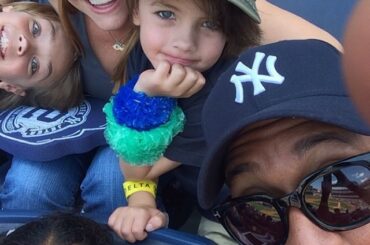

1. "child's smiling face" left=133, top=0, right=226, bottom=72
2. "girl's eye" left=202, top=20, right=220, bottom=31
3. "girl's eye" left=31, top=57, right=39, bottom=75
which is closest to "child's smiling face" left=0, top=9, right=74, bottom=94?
"girl's eye" left=31, top=57, right=39, bottom=75

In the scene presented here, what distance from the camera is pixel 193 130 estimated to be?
106cm

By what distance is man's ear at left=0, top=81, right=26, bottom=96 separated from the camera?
1.28 meters

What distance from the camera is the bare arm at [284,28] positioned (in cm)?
115

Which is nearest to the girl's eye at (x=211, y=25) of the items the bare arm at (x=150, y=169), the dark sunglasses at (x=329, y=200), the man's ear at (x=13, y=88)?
the bare arm at (x=150, y=169)

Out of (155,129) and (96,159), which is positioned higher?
(155,129)

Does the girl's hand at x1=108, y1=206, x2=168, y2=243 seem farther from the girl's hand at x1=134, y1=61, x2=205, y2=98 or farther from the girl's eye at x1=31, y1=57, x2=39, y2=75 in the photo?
the girl's eye at x1=31, y1=57, x2=39, y2=75

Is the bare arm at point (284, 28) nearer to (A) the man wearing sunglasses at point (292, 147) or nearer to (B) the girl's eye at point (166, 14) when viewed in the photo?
(B) the girl's eye at point (166, 14)

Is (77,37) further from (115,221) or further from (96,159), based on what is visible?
(115,221)

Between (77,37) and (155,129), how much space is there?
32 centimetres

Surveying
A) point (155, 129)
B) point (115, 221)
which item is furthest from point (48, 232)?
point (155, 129)

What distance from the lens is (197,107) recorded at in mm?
1062

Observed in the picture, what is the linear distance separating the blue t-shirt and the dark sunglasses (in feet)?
0.95

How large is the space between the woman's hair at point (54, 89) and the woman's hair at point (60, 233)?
347 millimetres

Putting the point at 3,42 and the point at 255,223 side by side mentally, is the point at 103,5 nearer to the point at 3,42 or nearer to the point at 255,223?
the point at 3,42
